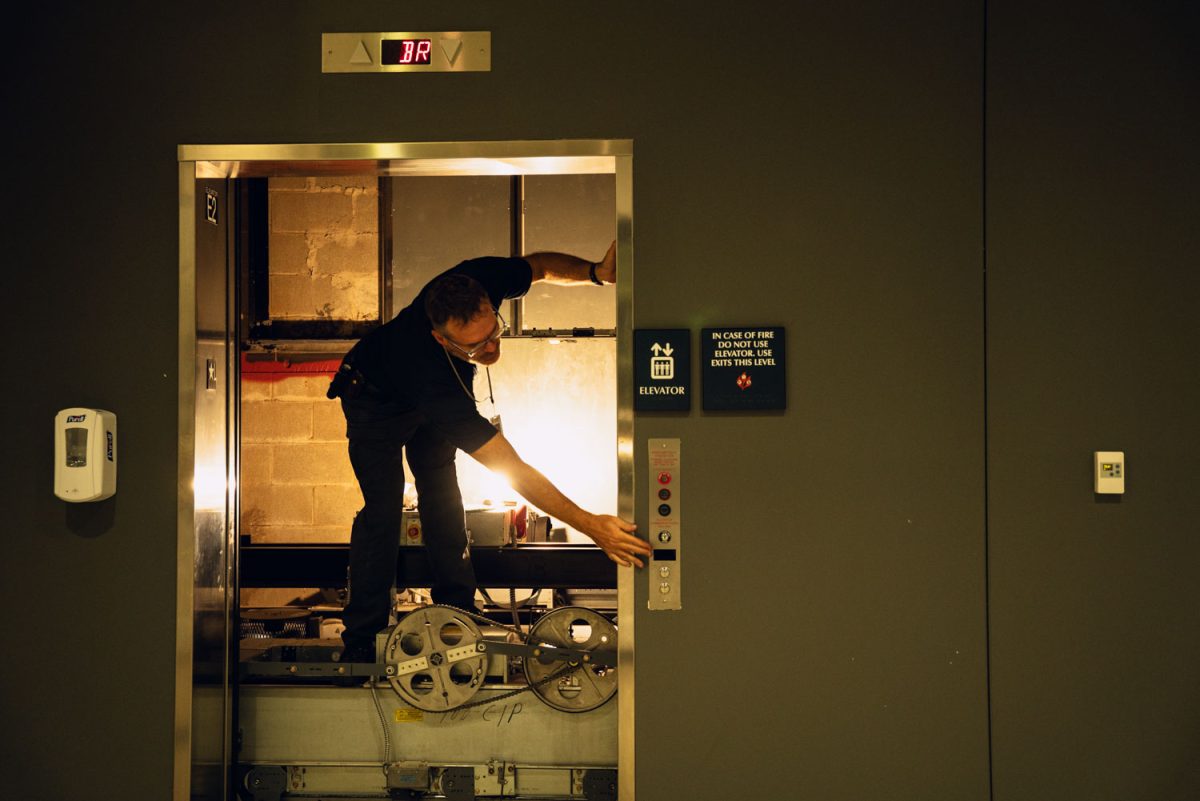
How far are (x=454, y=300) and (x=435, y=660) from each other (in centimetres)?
122

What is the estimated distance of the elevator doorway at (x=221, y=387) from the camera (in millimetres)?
2645

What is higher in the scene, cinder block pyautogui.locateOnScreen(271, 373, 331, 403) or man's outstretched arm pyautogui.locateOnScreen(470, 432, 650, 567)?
cinder block pyautogui.locateOnScreen(271, 373, 331, 403)

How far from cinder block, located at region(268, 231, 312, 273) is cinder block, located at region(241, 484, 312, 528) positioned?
3.96 feet

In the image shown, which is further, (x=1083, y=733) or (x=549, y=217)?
(x=549, y=217)

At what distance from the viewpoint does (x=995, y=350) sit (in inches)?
103

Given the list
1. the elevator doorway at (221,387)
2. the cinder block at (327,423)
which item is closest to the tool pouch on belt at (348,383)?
the elevator doorway at (221,387)

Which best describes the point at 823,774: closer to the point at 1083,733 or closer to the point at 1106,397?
the point at 1083,733

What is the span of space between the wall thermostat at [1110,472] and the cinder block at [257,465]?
13.4ft

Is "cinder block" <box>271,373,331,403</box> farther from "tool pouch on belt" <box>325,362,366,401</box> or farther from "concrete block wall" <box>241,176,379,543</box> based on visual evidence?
"tool pouch on belt" <box>325,362,366,401</box>

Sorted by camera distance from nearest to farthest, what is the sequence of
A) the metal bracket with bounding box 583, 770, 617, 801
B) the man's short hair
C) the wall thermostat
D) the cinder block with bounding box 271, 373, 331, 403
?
the wall thermostat, the metal bracket with bounding box 583, 770, 617, 801, the man's short hair, the cinder block with bounding box 271, 373, 331, 403

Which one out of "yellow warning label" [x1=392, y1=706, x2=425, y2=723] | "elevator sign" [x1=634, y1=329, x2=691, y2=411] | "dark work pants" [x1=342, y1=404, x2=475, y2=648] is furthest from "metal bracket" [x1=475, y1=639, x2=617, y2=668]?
"elevator sign" [x1=634, y1=329, x2=691, y2=411]

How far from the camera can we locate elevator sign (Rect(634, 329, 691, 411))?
8.59ft

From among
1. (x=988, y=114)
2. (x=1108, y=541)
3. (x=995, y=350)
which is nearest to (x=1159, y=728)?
(x=1108, y=541)

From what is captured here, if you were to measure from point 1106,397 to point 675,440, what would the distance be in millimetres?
1228
